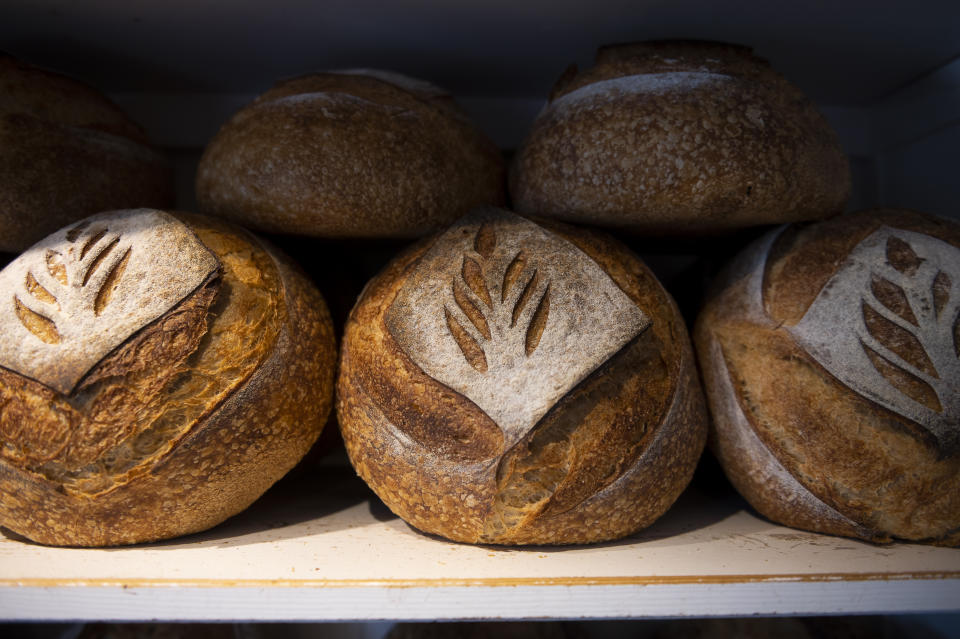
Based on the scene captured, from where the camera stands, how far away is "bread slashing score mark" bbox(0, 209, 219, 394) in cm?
94

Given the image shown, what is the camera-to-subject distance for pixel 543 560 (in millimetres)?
968

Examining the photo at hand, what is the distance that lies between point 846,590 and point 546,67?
1.30m

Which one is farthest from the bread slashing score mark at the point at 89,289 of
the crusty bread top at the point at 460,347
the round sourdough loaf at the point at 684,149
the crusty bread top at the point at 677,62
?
the crusty bread top at the point at 677,62

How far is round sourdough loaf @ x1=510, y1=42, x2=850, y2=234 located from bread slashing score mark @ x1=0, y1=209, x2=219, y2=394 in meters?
0.70

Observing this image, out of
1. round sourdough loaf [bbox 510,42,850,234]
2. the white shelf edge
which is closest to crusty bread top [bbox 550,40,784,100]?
round sourdough loaf [bbox 510,42,850,234]

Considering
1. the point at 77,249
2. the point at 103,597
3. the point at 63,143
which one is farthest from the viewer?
the point at 63,143

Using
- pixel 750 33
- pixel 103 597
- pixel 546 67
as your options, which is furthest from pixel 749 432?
pixel 103 597

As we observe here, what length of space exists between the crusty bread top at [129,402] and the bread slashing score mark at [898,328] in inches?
41.1

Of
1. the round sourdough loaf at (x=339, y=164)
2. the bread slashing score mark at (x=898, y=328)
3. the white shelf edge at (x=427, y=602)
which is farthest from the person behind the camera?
the round sourdough loaf at (x=339, y=164)

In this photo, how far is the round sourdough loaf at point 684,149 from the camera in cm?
107

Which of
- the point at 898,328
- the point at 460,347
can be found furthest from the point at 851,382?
the point at 460,347

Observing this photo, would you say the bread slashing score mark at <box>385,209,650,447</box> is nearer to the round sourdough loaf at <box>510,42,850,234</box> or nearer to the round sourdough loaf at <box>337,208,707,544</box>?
the round sourdough loaf at <box>337,208,707,544</box>

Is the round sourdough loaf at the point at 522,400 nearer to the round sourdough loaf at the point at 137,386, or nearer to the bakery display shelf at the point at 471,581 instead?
the bakery display shelf at the point at 471,581

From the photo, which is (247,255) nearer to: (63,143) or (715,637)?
(63,143)
